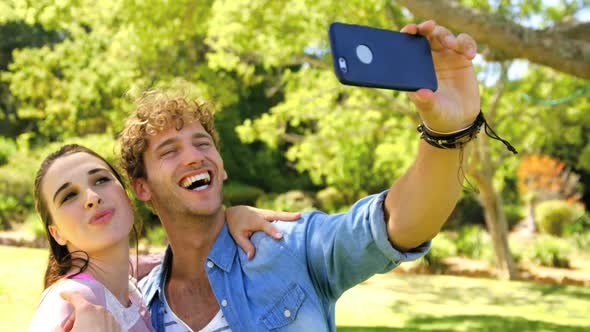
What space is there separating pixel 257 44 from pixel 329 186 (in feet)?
38.0

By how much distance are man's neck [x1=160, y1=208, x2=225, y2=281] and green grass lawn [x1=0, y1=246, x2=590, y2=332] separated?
4.19m

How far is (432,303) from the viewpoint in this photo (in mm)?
9609

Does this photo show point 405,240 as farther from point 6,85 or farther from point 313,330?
point 6,85

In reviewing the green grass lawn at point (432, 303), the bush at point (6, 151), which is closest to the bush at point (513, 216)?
the green grass lawn at point (432, 303)

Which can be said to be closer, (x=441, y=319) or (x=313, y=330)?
(x=313, y=330)

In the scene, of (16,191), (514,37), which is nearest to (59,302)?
(514,37)

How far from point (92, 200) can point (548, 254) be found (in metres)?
12.6

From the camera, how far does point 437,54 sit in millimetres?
1686

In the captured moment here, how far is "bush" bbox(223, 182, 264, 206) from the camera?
1880 cm

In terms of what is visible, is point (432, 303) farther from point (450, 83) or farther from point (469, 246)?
point (450, 83)

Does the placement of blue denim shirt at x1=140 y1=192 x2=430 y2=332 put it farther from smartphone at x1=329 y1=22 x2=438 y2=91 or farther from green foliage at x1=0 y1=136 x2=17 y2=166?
green foliage at x1=0 y1=136 x2=17 y2=166

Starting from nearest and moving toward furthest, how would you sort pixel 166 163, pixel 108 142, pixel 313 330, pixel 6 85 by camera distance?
pixel 313 330 → pixel 166 163 → pixel 108 142 → pixel 6 85

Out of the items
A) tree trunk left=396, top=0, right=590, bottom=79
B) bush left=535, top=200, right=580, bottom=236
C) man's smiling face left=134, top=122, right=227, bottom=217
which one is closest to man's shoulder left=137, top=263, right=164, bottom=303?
man's smiling face left=134, top=122, right=227, bottom=217

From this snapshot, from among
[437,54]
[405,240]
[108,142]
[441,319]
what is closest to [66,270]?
[405,240]
